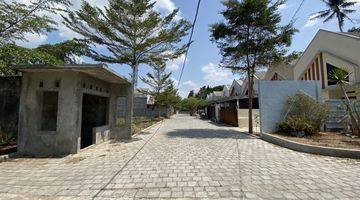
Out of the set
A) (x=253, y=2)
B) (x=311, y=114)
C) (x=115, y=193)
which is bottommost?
(x=115, y=193)

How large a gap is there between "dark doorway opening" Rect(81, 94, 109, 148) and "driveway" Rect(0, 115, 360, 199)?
180 inches

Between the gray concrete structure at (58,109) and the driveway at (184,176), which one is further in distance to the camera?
the gray concrete structure at (58,109)

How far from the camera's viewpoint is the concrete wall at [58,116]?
8.41 meters

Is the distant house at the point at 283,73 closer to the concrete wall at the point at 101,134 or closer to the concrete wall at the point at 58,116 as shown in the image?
the concrete wall at the point at 101,134

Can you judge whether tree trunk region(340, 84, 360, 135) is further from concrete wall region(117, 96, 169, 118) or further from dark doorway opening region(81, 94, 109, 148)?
concrete wall region(117, 96, 169, 118)

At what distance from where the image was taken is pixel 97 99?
507 inches

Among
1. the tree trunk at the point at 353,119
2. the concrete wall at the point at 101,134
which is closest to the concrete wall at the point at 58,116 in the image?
the concrete wall at the point at 101,134

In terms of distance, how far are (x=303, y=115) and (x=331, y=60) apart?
11.0 metres

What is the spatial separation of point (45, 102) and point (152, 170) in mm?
6929

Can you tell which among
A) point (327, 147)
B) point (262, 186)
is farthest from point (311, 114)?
point (262, 186)

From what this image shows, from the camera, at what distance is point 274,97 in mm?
12766

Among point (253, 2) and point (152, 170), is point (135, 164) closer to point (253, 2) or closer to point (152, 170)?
point (152, 170)

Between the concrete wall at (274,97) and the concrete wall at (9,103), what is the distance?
1150 centimetres

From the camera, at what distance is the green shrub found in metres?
11.3
